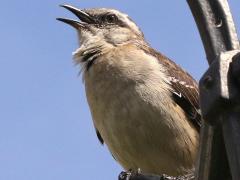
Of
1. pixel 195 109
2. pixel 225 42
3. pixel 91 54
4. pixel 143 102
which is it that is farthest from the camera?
pixel 91 54

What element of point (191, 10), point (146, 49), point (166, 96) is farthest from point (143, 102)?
point (191, 10)

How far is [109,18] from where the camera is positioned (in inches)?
424

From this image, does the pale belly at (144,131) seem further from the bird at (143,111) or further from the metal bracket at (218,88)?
the metal bracket at (218,88)

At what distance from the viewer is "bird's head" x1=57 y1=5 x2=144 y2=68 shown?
9.46 m

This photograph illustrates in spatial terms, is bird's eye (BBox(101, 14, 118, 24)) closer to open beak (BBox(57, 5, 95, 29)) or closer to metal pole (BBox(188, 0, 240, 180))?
open beak (BBox(57, 5, 95, 29))

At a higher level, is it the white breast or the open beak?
the open beak

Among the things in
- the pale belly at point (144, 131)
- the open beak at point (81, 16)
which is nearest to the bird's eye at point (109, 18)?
the open beak at point (81, 16)

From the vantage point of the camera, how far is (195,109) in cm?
846

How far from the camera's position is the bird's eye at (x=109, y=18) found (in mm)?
10633

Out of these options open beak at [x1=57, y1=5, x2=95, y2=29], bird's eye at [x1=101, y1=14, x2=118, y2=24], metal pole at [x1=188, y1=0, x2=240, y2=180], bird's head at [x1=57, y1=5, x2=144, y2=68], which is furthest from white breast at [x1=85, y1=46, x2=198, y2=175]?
metal pole at [x1=188, y1=0, x2=240, y2=180]

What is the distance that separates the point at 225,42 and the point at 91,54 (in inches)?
→ 257

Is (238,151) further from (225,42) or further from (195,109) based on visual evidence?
(195,109)

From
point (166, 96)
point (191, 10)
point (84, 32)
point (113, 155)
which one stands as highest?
point (191, 10)

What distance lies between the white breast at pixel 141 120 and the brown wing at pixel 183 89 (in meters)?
0.16
